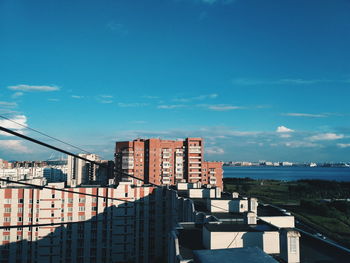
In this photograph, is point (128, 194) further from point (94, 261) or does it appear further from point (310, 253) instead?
point (310, 253)

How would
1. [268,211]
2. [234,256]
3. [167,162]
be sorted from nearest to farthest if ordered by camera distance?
[234,256]
[268,211]
[167,162]

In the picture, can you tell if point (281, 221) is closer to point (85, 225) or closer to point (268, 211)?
point (268, 211)

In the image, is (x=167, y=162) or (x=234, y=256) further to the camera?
(x=167, y=162)

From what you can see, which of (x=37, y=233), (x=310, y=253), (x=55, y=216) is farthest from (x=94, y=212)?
(x=310, y=253)

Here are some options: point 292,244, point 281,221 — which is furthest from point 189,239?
point 281,221

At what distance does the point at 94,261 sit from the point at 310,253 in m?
31.8

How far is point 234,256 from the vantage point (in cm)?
1087

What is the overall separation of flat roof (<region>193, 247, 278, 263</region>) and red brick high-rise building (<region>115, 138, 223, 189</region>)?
Answer: 65796 millimetres

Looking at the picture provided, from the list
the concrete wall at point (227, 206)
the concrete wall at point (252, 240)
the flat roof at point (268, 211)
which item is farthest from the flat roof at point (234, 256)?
the concrete wall at point (227, 206)

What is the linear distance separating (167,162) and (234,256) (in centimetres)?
6782

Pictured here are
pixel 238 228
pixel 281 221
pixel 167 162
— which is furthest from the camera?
pixel 167 162

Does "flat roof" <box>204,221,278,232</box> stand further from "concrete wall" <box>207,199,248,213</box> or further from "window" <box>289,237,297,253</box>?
A: "concrete wall" <box>207,199,248,213</box>

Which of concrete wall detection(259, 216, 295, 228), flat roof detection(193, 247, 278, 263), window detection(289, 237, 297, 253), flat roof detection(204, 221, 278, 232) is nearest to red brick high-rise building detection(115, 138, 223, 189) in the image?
concrete wall detection(259, 216, 295, 228)

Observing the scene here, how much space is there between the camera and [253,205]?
24719mm
